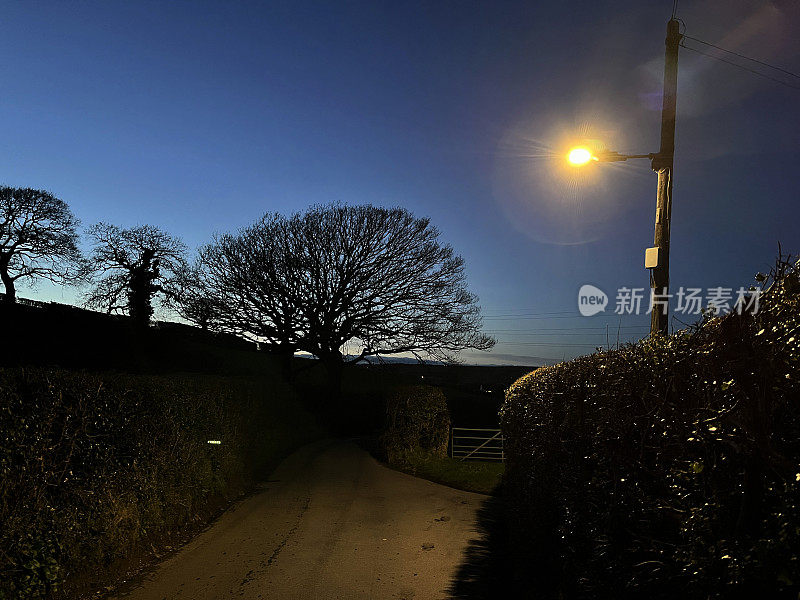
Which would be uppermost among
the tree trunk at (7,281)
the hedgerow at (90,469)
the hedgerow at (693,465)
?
the tree trunk at (7,281)

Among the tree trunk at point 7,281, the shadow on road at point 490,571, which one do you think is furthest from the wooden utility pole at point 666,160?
the tree trunk at point 7,281

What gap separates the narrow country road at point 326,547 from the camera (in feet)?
22.3

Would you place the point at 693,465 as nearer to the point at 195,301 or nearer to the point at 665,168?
the point at 665,168

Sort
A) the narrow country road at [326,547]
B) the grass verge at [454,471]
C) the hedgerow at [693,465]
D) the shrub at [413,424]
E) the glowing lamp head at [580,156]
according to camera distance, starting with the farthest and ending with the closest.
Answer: the shrub at [413,424] → the grass verge at [454,471] → the glowing lamp head at [580,156] → the narrow country road at [326,547] → the hedgerow at [693,465]

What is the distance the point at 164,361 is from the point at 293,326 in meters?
8.02

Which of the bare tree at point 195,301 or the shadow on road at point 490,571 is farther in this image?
the bare tree at point 195,301

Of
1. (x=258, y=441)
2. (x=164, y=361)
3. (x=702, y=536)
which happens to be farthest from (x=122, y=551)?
(x=164, y=361)

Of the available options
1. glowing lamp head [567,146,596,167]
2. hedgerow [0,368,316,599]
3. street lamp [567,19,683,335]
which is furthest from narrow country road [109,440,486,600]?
glowing lamp head [567,146,596,167]

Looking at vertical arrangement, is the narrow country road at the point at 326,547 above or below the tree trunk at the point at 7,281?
below

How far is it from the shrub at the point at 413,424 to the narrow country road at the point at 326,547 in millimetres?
5187

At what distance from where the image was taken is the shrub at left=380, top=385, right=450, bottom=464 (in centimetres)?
1978

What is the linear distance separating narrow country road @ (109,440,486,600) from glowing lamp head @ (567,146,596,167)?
6286 millimetres

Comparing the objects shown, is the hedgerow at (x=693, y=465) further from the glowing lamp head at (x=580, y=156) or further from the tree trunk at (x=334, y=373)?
the tree trunk at (x=334, y=373)

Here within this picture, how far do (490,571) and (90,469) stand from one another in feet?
17.2
